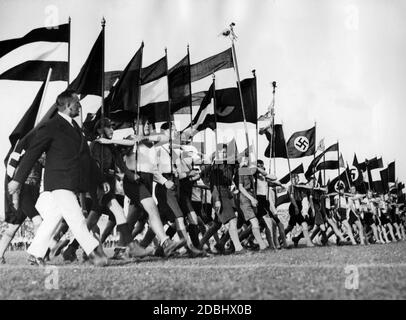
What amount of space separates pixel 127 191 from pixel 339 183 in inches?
358

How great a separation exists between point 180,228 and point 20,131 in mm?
2719

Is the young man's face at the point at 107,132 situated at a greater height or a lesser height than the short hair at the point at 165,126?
lesser

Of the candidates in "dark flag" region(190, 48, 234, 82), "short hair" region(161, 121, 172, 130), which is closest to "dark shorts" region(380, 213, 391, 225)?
"dark flag" region(190, 48, 234, 82)

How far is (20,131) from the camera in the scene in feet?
29.9

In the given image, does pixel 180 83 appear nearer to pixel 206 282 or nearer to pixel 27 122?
pixel 27 122

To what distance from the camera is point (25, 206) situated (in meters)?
8.78

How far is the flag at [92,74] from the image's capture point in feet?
30.9

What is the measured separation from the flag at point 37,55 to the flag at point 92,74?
0.22 m

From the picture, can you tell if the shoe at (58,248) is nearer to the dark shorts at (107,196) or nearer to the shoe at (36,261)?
the dark shorts at (107,196)

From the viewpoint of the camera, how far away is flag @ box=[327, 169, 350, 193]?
1758cm

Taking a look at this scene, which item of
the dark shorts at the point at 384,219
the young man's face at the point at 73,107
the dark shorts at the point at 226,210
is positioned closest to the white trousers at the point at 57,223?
the young man's face at the point at 73,107
